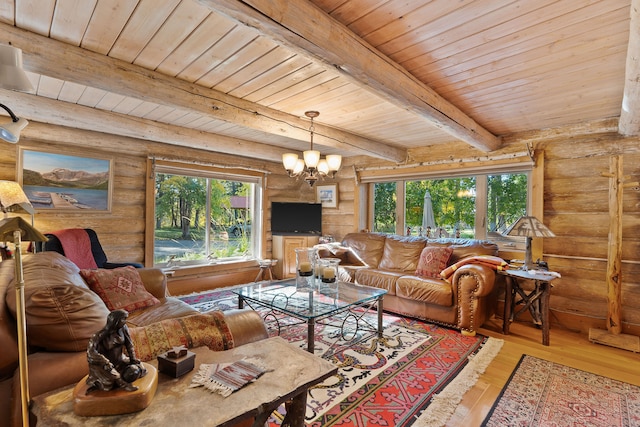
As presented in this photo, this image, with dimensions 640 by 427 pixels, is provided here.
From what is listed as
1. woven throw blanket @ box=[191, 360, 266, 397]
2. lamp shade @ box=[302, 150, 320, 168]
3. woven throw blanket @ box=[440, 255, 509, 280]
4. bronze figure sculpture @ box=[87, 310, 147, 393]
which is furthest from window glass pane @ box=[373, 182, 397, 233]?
bronze figure sculpture @ box=[87, 310, 147, 393]

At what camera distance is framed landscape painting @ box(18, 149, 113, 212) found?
3436 mm

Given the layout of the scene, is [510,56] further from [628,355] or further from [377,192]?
[377,192]

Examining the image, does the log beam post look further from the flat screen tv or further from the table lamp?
the flat screen tv

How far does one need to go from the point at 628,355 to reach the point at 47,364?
4.11m

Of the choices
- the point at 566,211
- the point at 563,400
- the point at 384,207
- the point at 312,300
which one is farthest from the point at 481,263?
the point at 384,207

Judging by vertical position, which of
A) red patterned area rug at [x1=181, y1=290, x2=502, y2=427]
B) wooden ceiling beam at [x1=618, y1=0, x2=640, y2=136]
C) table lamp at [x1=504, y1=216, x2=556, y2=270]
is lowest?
red patterned area rug at [x1=181, y1=290, x2=502, y2=427]

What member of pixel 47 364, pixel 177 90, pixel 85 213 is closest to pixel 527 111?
pixel 177 90

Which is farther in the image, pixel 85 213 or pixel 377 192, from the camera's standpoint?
pixel 377 192

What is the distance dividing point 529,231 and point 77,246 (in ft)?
15.2

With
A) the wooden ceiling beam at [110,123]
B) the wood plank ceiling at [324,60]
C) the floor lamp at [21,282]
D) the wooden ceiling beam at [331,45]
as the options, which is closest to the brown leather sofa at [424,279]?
A: the wood plank ceiling at [324,60]

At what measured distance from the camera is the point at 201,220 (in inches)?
196

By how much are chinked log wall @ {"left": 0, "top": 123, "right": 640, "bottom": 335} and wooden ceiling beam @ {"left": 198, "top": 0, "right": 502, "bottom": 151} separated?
2056mm

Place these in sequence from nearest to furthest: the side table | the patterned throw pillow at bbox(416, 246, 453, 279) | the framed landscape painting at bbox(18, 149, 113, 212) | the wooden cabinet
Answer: the side table → the framed landscape painting at bbox(18, 149, 113, 212) → the patterned throw pillow at bbox(416, 246, 453, 279) → the wooden cabinet

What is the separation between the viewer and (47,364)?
1.16 meters
